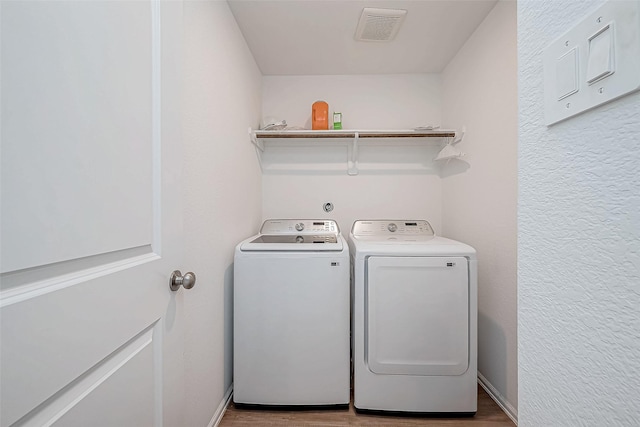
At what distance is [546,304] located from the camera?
19.0 inches

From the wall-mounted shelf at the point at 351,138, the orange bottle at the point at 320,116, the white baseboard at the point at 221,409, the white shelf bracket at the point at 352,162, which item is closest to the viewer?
the white baseboard at the point at 221,409

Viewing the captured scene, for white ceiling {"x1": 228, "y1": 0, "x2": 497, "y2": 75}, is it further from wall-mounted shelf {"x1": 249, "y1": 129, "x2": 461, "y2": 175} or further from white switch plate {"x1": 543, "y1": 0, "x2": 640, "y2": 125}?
white switch plate {"x1": 543, "y1": 0, "x2": 640, "y2": 125}

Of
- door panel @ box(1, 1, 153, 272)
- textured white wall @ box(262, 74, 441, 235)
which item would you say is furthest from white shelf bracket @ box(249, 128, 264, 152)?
door panel @ box(1, 1, 153, 272)

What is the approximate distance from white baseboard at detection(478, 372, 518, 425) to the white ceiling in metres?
2.54

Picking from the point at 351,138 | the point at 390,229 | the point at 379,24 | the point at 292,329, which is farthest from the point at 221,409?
the point at 379,24

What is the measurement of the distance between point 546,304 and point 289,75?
2.74 m

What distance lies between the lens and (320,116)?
2449mm

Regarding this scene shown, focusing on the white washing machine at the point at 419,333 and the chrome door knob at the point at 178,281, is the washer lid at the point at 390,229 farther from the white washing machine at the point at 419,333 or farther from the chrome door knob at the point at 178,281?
the chrome door knob at the point at 178,281

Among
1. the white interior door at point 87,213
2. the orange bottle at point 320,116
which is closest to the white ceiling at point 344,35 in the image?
the orange bottle at point 320,116

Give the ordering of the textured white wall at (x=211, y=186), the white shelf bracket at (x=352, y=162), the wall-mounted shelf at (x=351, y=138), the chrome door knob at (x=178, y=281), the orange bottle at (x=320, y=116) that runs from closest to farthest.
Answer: the chrome door knob at (x=178, y=281)
the textured white wall at (x=211, y=186)
the wall-mounted shelf at (x=351, y=138)
the orange bottle at (x=320, y=116)
the white shelf bracket at (x=352, y=162)

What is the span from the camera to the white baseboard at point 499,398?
1646 millimetres

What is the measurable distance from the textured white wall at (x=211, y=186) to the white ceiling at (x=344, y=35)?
9.2 inches

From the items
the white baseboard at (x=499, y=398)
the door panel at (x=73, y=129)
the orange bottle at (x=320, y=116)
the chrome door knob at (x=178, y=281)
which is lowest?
the white baseboard at (x=499, y=398)

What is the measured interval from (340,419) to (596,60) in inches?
77.5
